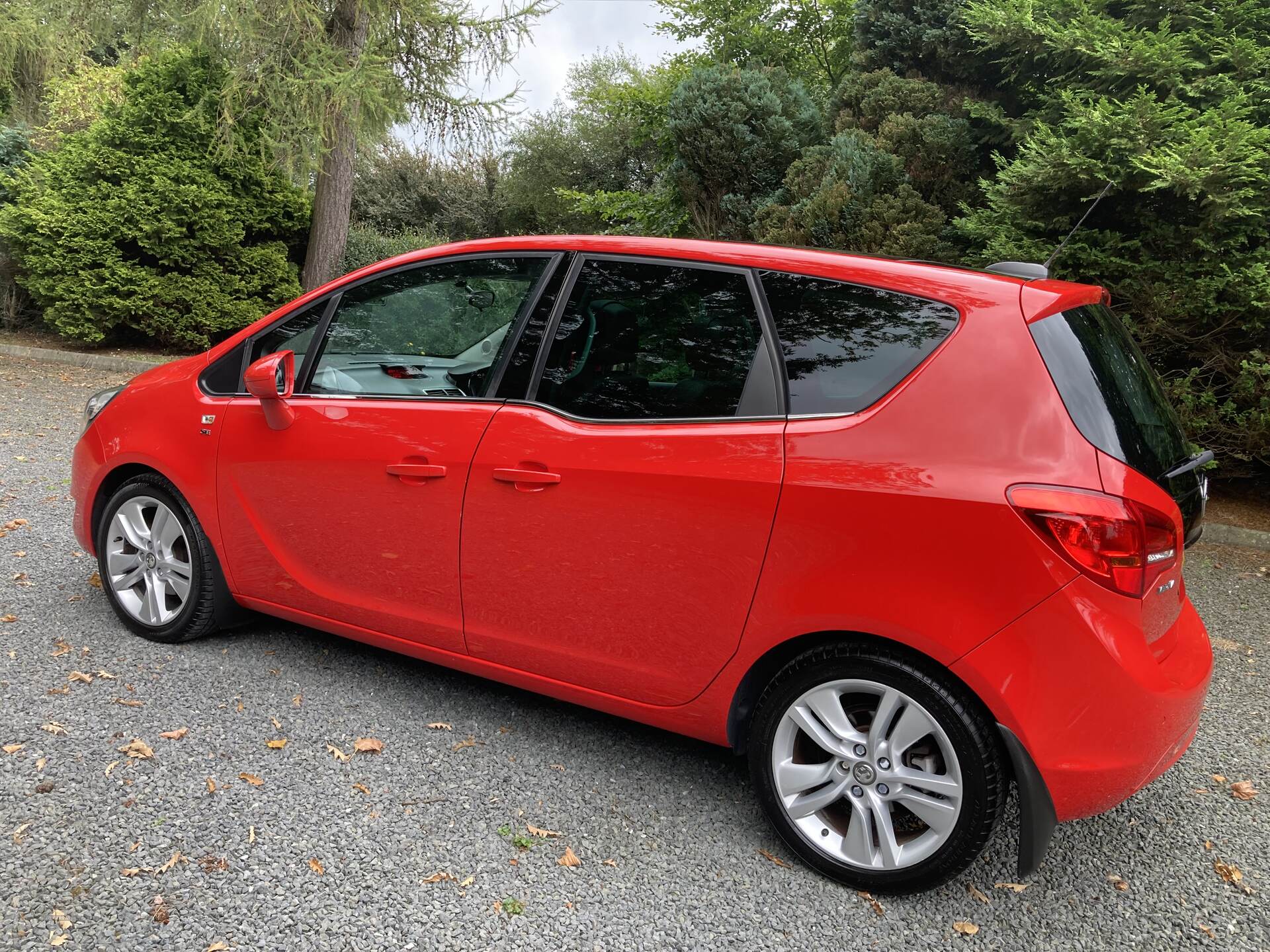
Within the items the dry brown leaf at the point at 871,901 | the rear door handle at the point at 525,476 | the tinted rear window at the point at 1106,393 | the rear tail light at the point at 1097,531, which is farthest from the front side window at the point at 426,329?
the dry brown leaf at the point at 871,901

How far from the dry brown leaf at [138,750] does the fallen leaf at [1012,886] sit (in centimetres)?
262

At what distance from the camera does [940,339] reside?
2393 millimetres

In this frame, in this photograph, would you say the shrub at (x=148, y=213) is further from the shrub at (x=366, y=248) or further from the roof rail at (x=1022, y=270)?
the roof rail at (x=1022, y=270)

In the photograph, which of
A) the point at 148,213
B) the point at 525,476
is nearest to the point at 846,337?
the point at 525,476

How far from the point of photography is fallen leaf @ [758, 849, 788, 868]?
8.66ft

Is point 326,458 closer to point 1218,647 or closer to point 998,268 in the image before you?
point 998,268

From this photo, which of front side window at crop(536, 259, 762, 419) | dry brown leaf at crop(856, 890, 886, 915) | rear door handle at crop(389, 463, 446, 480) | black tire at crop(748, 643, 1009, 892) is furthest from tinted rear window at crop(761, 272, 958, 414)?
dry brown leaf at crop(856, 890, 886, 915)

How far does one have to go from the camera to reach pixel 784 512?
2451 millimetres

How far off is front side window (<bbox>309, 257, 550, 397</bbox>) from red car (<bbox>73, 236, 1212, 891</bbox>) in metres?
0.01

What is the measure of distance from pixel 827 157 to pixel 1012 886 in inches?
370

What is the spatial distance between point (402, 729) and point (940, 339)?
222 centimetres

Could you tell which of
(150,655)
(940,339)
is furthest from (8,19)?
(940,339)

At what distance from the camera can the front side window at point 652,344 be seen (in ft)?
8.72

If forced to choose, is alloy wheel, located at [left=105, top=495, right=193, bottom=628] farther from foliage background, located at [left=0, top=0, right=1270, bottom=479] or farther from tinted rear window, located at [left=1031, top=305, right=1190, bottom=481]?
foliage background, located at [left=0, top=0, right=1270, bottom=479]
